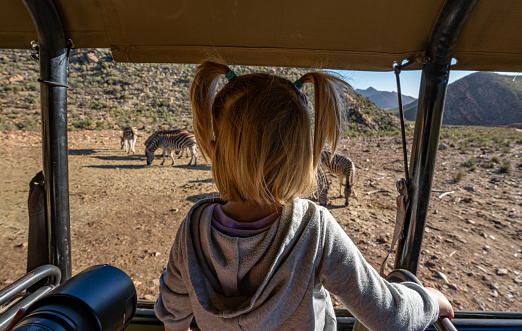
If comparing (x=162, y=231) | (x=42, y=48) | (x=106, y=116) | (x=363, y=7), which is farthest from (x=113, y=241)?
(x=106, y=116)

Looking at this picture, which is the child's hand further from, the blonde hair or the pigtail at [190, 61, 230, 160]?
the pigtail at [190, 61, 230, 160]

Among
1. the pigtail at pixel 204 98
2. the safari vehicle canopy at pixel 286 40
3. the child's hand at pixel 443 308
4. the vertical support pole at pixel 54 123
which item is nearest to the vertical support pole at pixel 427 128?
the safari vehicle canopy at pixel 286 40

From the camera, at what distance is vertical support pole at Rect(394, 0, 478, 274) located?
124 centimetres

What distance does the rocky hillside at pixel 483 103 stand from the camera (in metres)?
37.3

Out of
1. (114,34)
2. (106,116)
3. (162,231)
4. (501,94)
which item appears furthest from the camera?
(501,94)

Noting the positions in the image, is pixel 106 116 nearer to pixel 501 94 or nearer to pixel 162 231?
pixel 162 231

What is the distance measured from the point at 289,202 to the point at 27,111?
23.1 metres

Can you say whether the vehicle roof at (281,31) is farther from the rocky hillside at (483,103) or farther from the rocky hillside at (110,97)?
the rocky hillside at (483,103)

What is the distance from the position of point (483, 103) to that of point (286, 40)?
1984 inches

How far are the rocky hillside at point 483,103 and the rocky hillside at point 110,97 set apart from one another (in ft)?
52.3

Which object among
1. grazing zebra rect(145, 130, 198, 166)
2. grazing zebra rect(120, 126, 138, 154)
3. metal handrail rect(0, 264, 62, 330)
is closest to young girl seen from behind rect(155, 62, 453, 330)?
metal handrail rect(0, 264, 62, 330)

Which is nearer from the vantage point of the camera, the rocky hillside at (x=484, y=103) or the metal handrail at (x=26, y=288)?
the metal handrail at (x=26, y=288)

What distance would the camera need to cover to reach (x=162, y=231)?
5.11m

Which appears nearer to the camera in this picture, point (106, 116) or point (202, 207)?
point (202, 207)
